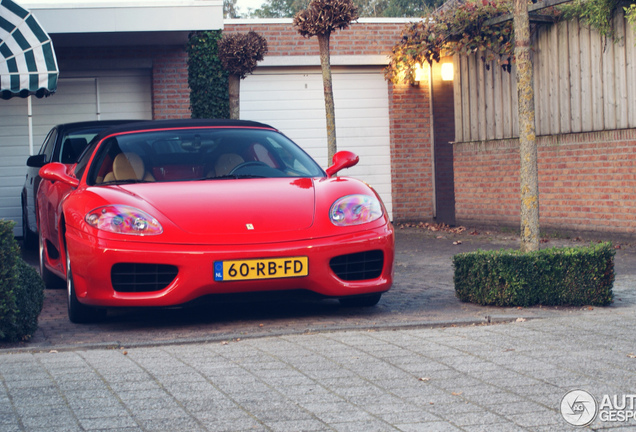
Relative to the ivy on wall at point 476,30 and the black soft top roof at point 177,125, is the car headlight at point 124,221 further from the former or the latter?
the ivy on wall at point 476,30

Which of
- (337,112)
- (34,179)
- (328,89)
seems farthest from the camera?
(337,112)

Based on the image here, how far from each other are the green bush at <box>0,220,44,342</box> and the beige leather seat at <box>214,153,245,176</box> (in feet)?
5.19

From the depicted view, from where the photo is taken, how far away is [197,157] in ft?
20.2

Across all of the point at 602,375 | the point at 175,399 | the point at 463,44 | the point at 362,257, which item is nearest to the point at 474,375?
the point at 602,375

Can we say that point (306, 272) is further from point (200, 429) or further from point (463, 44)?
point (463, 44)

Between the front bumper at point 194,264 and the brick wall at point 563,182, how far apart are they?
615cm

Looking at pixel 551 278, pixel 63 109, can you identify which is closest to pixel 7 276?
pixel 551 278

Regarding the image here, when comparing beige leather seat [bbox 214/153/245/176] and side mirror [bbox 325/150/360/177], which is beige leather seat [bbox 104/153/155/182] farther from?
side mirror [bbox 325/150/360/177]

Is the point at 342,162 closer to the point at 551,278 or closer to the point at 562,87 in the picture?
the point at 551,278

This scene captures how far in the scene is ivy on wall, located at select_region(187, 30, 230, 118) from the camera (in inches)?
497

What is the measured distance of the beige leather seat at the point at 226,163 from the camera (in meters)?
6.06

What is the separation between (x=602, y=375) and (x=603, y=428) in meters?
0.78

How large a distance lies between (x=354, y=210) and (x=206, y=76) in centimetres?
776

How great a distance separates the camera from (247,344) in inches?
181
